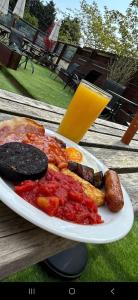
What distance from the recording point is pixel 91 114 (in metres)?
1.56

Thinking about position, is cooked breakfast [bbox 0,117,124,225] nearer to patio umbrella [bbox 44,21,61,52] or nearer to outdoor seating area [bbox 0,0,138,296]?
outdoor seating area [bbox 0,0,138,296]

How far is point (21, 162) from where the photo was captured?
2.50 feet

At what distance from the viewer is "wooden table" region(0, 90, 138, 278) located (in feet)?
2.08

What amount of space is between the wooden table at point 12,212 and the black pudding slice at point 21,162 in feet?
0.24

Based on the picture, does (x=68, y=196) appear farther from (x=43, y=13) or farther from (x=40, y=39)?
(x=43, y=13)

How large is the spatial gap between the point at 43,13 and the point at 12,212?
46.9 metres

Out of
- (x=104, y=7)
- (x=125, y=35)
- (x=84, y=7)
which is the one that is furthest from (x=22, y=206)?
(x=84, y=7)

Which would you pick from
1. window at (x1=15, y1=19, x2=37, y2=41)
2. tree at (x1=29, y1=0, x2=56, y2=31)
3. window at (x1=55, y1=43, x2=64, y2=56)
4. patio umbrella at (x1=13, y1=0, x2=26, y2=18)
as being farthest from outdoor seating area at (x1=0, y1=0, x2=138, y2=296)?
tree at (x1=29, y1=0, x2=56, y2=31)

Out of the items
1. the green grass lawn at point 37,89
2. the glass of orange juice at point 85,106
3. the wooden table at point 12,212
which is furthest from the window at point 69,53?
the glass of orange juice at point 85,106

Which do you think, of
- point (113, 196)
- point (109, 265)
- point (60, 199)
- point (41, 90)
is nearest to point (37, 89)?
point (41, 90)

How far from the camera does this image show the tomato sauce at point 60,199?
70cm

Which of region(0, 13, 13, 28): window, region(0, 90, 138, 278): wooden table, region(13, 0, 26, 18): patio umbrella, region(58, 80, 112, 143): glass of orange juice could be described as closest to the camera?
region(0, 90, 138, 278): wooden table
